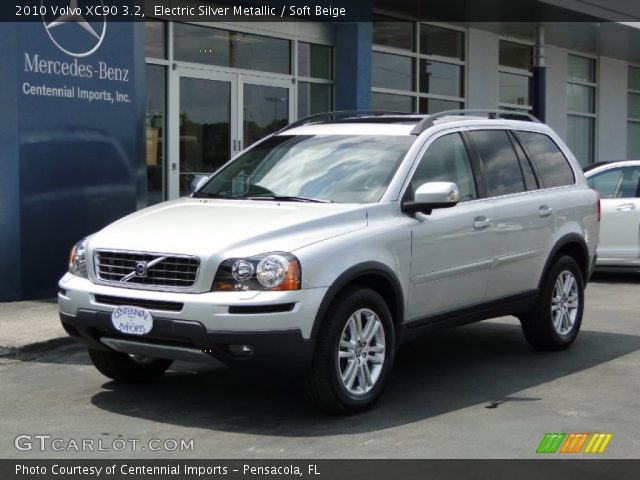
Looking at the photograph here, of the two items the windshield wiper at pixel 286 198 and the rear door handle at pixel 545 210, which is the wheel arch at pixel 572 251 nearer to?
the rear door handle at pixel 545 210

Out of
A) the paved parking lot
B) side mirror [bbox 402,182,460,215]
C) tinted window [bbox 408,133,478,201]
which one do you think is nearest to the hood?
side mirror [bbox 402,182,460,215]

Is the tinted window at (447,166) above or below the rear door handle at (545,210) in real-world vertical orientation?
above

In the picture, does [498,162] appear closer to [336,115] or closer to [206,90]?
[336,115]

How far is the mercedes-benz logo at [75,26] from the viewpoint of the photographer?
10758 mm

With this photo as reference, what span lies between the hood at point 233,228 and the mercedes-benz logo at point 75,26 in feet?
15.4

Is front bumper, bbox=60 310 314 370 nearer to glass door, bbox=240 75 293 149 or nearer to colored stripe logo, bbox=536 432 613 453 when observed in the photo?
colored stripe logo, bbox=536 432 613 453

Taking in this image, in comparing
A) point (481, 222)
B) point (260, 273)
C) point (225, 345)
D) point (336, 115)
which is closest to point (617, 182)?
point (336, 115)

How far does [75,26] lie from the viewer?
11.0 m

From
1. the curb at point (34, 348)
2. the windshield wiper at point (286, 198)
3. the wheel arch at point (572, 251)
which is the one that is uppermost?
the windshield wiper at point (286, 198)

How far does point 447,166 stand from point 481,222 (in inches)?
18.1

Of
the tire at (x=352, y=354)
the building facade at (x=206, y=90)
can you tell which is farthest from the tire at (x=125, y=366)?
the building facade at (x=206, y=90)

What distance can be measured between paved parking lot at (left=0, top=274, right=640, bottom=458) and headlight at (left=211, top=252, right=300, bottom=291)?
827mm

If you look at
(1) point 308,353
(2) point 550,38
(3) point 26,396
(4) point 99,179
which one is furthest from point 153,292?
(2) point 550,38

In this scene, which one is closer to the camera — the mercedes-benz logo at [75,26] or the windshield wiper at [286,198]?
the windshield wiper at [286,198]
